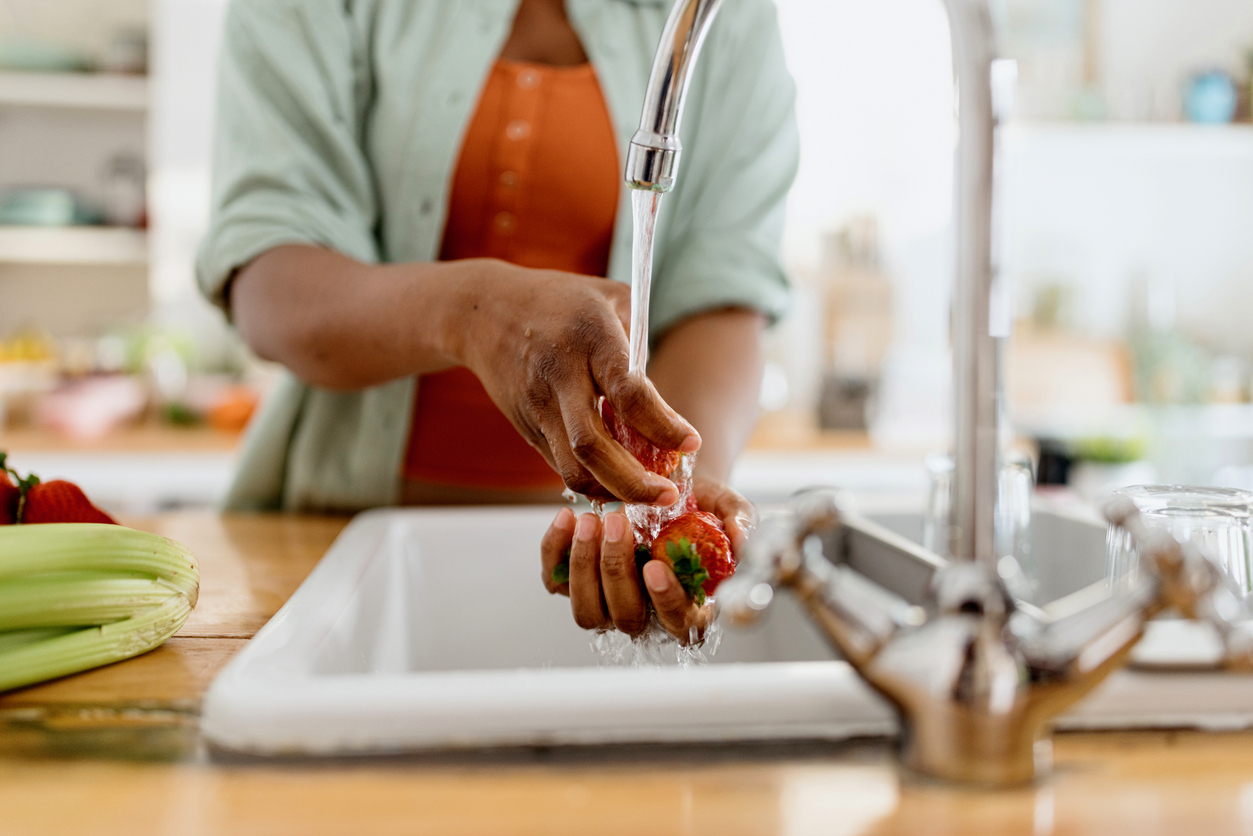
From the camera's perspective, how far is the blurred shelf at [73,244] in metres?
2.62

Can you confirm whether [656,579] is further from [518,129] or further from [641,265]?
[518,129]

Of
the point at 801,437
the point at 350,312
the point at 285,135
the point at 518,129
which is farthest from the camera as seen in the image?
the point at 801,437

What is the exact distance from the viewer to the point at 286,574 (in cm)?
82

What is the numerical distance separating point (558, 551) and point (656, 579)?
0.29 feet

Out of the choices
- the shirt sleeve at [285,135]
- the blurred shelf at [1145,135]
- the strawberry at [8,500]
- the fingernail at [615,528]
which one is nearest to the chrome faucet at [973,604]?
the fingernail at [615,528]

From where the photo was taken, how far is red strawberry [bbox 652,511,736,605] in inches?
25.1

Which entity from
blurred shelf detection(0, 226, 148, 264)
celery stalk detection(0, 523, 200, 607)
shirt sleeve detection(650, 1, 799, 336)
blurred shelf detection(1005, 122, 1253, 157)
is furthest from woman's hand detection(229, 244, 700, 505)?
blurred shelf detection(1005, 122, 1253, 157)

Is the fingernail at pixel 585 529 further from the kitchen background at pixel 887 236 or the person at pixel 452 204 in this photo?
the kitchen background at pixel 887 236

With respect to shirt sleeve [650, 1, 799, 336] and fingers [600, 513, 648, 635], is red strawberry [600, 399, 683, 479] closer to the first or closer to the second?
fingers [600, 513, 648, 635]

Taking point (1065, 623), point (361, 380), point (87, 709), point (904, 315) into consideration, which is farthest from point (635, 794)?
point (904, 315)

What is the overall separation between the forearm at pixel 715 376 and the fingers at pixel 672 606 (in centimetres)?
28

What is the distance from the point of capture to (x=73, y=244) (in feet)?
8.67

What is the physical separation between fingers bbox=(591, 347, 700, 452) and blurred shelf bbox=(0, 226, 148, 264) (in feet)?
8.02

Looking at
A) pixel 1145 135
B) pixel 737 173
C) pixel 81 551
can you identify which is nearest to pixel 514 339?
pixel 81 551
